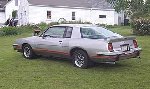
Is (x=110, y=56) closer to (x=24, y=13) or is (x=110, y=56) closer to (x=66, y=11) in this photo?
(x=24, y=13)

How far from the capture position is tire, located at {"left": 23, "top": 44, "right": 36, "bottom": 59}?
12.9m

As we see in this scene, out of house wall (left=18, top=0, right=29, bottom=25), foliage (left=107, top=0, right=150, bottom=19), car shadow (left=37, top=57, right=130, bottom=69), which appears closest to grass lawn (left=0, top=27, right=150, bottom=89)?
car shadow (left=37, top=57, right=130, bottom=69)

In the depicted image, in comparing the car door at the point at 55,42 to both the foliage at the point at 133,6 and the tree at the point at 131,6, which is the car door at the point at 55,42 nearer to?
the foliage at the point at 133,6

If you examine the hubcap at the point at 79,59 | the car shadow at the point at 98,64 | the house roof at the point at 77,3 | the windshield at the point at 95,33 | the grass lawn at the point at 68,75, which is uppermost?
the house roof at the point at 77,3

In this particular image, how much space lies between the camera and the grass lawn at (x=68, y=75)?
8.73 meters

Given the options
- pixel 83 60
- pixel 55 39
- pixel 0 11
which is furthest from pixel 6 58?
pixel 0 11

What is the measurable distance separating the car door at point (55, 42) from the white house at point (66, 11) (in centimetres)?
3054

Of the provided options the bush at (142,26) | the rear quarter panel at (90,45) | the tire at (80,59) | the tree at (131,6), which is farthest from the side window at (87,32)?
the tree at (131,6)

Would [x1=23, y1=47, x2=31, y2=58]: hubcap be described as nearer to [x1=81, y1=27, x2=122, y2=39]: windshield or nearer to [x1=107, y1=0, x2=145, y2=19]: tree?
[x1=81, y1=27, x2=122, y2=39]: windshield

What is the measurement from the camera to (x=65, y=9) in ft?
148

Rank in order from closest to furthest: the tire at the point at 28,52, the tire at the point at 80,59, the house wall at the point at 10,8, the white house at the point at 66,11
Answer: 1. the tire at the point at 80,59
2. the tire at the point at 28,52
3. the white house at the point at 66,11
4. the house wall at the point at 10,8

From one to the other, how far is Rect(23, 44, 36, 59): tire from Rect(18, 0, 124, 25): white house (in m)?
29.6

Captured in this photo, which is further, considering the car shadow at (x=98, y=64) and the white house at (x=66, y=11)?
the white house at (x=66, y=11)

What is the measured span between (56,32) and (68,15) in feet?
110
